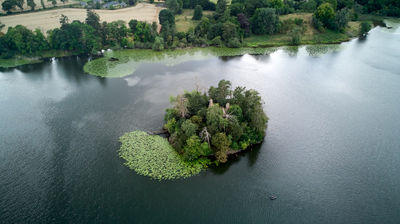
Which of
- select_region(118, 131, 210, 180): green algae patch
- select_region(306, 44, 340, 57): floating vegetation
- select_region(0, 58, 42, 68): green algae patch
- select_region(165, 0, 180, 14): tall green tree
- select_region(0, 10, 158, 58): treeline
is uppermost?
select_region(165, 0, 180, 14): tall green tree

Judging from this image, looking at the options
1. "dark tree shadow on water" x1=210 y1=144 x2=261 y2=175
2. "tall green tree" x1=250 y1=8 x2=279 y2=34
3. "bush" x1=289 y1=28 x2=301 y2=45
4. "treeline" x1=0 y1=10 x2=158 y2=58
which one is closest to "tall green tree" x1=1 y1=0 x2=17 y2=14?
"treeline" x1=0 y1=10 x2=158 y2=58

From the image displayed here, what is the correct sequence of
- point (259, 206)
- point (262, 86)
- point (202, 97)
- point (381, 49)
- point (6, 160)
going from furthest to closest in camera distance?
1. point (381, 49)
2. point (262, 86)
3. point (202, 97)
4. point (6, 160)
5. point (259, 206)

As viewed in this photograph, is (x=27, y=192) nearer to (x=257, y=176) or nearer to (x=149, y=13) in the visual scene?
(x=257, y=176)

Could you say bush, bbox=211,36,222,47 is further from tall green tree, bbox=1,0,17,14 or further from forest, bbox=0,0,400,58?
tall green tree, bbox=1,0,17,14

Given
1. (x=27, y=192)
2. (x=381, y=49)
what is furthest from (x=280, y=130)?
(x=381, y=49)

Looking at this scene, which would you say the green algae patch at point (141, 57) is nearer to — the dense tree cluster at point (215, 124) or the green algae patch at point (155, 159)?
the green algae patch at point (155, 159)

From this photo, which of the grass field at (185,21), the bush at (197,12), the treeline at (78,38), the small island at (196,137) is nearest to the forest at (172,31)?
the treeline at (78,38)
